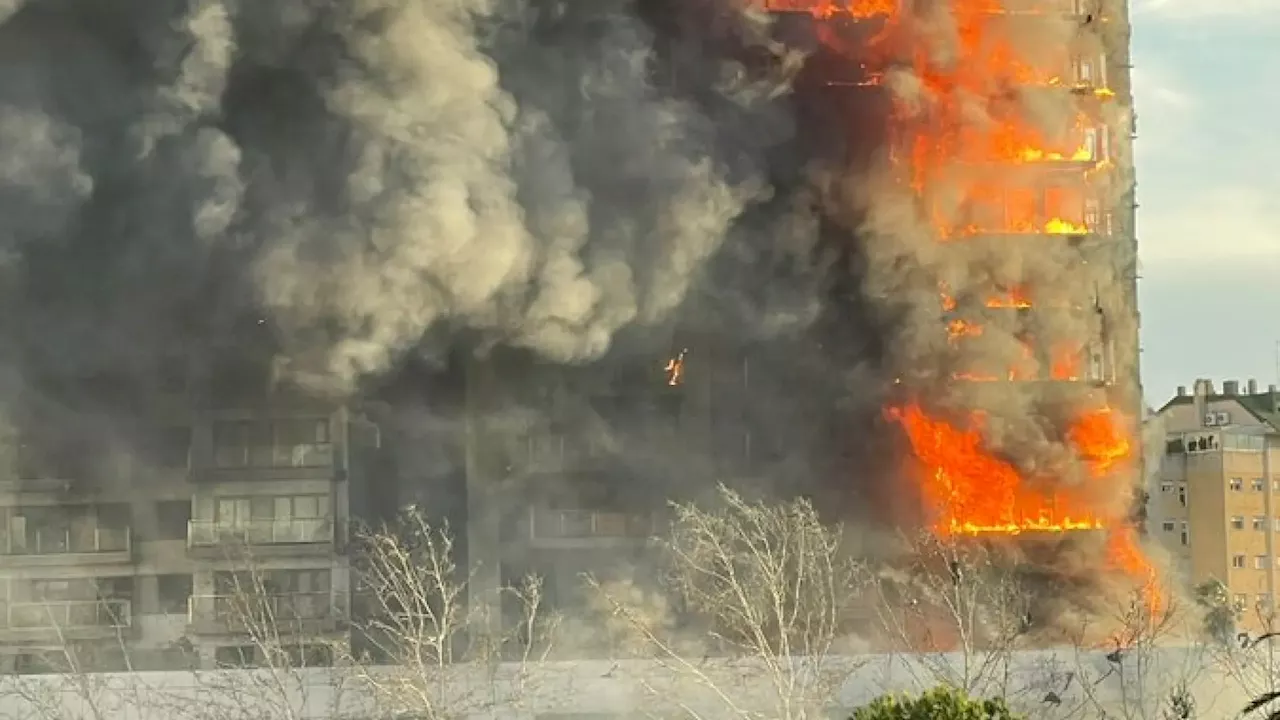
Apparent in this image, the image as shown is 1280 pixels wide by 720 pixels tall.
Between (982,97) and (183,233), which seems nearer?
(183,233)

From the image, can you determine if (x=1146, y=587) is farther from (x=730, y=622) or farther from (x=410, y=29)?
(x=410, y=29)

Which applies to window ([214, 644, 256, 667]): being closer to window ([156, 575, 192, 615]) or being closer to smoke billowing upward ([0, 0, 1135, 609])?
window ([156, 575, 192, 615])

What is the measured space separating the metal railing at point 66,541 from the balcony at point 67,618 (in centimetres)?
109

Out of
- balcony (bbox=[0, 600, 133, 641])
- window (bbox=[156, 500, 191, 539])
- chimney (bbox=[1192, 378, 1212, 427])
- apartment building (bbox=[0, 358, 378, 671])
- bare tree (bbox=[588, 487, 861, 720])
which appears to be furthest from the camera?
chimney (bbox=[1192, 378, 1212, 427])

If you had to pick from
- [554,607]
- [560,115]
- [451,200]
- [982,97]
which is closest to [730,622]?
[554,607]

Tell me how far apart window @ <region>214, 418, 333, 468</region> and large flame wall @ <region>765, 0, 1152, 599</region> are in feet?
39.2

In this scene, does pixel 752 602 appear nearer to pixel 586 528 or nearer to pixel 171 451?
pixel 586 528

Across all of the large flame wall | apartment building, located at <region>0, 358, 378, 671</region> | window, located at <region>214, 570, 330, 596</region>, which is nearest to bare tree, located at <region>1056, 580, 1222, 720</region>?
the large flame wall

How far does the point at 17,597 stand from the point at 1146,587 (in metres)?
22.7

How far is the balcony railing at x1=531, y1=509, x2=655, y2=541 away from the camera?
36.6m

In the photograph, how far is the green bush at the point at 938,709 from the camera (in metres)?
15.6

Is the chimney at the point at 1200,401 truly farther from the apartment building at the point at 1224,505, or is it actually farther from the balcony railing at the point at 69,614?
the balcony railing at the point at 69,614

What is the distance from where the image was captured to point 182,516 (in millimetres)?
35812

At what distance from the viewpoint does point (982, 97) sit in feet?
125
